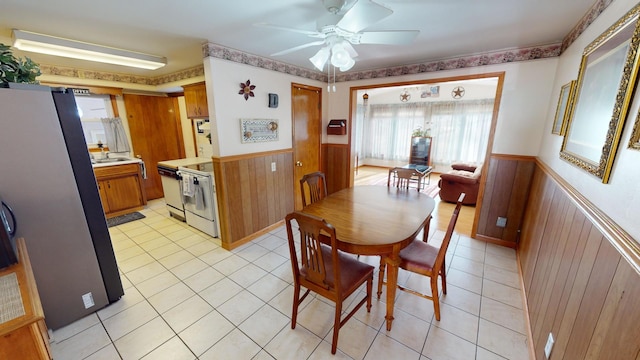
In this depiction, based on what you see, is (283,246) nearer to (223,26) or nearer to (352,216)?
(352,216)

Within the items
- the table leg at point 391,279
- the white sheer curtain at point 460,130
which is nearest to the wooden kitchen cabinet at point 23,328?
the table leg at point 391,279

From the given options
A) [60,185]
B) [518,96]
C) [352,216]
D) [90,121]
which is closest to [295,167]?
[352,216]

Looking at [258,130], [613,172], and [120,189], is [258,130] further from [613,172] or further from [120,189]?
[613,172]

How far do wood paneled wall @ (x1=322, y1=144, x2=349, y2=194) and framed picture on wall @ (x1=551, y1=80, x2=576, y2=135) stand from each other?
8.26 feet

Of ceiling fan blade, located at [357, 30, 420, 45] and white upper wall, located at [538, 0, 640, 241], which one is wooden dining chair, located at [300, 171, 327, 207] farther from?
white upper wall, located at [538, 0, 640, 241]

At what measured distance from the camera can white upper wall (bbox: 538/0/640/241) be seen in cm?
87

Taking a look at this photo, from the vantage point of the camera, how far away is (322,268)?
1527mm

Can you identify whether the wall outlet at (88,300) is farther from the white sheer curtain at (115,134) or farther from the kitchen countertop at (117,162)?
the white sheer curtain at (115,134)

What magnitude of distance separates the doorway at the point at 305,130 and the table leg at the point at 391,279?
7.80ft

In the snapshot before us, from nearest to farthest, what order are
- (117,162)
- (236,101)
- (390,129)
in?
(236,101)
(117,162)
(390,129)

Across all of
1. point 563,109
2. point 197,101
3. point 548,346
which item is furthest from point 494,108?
point 197,101

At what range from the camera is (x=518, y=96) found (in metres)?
2.67

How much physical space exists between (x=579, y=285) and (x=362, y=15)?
1.77m

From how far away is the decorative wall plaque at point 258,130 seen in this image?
2889 mm
